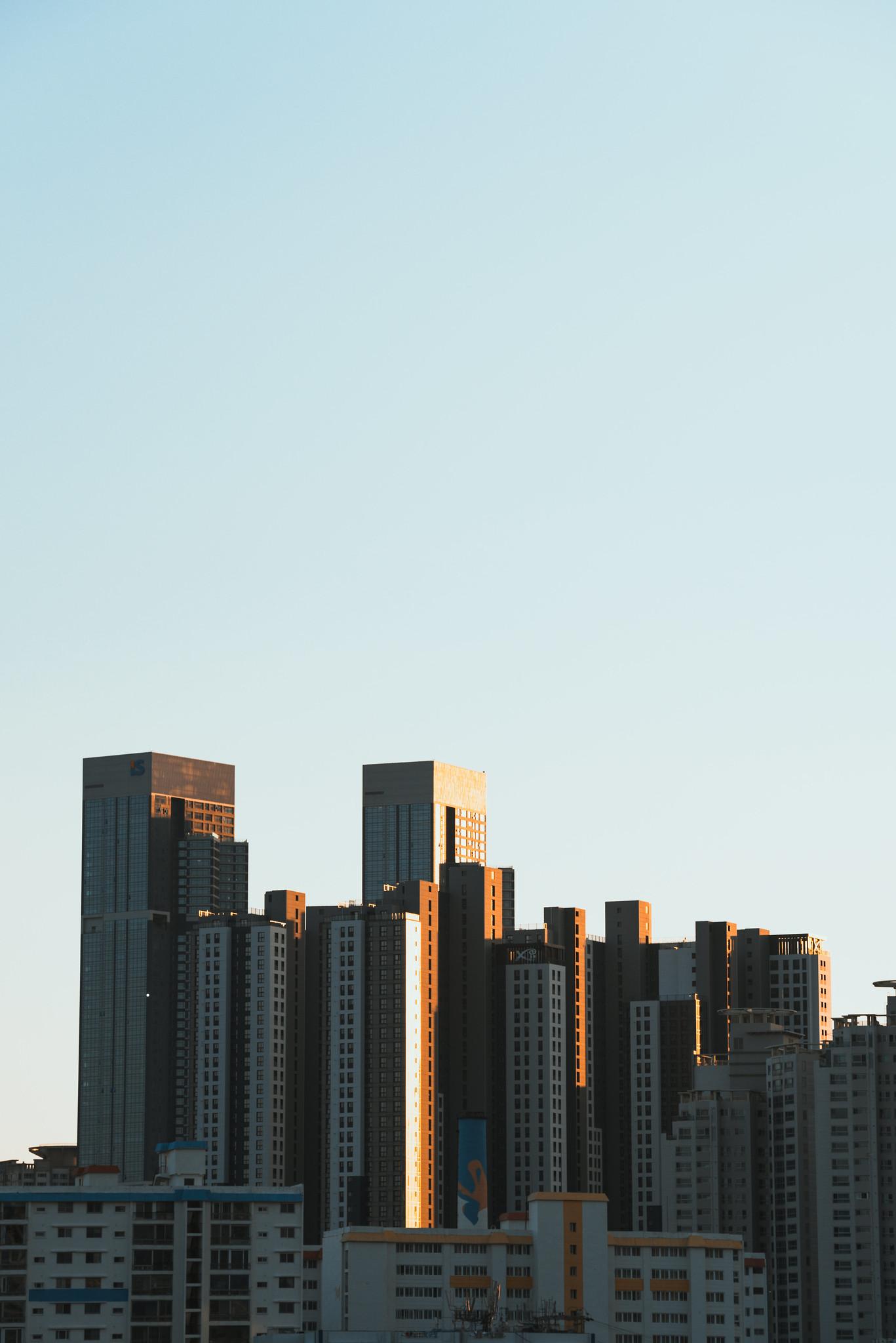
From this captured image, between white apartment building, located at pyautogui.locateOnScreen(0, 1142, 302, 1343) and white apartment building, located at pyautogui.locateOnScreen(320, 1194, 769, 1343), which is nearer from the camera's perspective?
white apartment building, located at pyautogui.locateOnScreen(0, 1142, 302, 1343)

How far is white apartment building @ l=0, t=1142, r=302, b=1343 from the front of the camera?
12600 centimetres

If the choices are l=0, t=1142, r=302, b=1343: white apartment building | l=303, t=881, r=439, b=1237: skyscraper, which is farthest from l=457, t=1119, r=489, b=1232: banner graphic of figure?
l=0, t=1142, r=302, b=1343: white apartment building

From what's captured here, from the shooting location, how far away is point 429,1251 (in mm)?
140250

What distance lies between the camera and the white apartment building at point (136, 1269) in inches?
4961

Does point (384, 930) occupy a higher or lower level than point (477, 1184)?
Result: higher

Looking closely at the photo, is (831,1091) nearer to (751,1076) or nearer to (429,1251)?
(751,1076)

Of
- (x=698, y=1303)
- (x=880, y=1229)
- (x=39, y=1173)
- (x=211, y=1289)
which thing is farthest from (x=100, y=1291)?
(x=880, y=1229)

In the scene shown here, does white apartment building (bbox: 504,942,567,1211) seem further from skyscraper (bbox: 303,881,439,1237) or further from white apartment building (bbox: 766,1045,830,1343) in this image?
white apartment building (bbox: 766,1045,830,1343)

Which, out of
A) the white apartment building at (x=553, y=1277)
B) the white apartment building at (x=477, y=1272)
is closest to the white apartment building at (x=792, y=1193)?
the white apartment building at (x=553, y=1277)

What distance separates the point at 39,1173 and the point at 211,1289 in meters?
51.3

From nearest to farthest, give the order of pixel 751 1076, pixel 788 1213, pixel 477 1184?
1. pixel 477 1184
2. pixel 788 1213
3. pixel 751 1076

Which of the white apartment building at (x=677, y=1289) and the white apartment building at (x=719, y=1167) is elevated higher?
the white apartment building at (x=719, y=1167)

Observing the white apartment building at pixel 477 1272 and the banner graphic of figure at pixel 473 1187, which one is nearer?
the white apartment building at pixel 477 1272

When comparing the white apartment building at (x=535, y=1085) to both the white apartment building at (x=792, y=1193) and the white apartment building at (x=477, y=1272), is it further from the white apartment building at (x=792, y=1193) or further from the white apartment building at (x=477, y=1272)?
the white apartment building at (x=477, y=1272)
